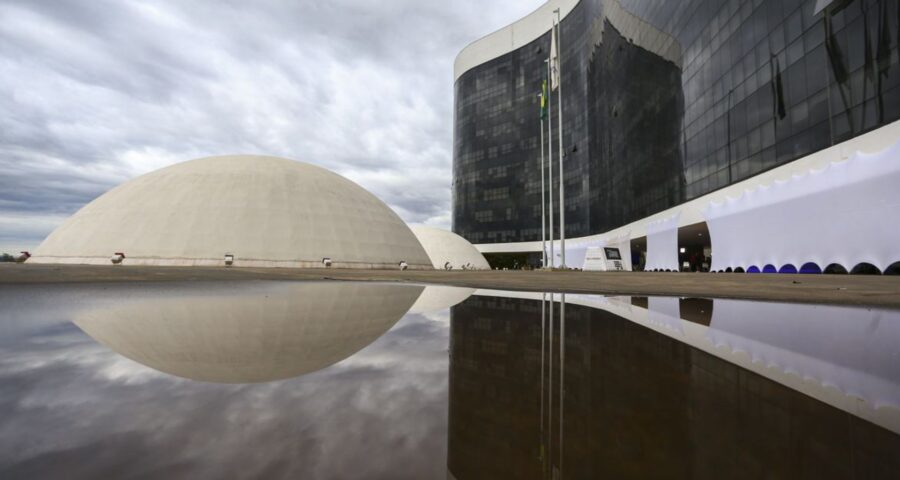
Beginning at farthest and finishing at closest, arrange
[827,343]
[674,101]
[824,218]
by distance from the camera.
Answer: [674,101]
[824,218]
[827,343]

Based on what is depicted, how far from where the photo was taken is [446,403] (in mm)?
1617

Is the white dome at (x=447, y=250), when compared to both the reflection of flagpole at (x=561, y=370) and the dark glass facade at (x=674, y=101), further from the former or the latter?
the reflection of flagpole at (x=561, y=370)

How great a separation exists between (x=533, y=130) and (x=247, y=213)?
62.4 metres

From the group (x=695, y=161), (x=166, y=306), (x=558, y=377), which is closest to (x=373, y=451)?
(x=558, y=377)

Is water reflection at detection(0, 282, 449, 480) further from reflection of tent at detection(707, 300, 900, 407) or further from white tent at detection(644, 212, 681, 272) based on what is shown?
white tent at detection(644, 212, 681, 272)

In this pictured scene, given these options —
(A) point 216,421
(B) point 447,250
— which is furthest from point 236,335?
(B) point 447,250

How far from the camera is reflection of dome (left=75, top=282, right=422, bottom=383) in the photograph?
7.00ft

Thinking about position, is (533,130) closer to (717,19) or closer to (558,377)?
(717,19)

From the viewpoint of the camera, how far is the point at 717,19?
2923 centimetres

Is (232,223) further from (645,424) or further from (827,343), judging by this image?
(645,424)

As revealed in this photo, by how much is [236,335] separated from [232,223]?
99.7 ft

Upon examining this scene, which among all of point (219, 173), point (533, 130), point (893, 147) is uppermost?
point (533, 130)

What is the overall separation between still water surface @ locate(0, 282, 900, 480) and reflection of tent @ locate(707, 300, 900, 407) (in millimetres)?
21

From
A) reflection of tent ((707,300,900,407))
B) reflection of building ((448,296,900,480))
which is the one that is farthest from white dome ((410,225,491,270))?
reflection of building ((448,296,900,480))
